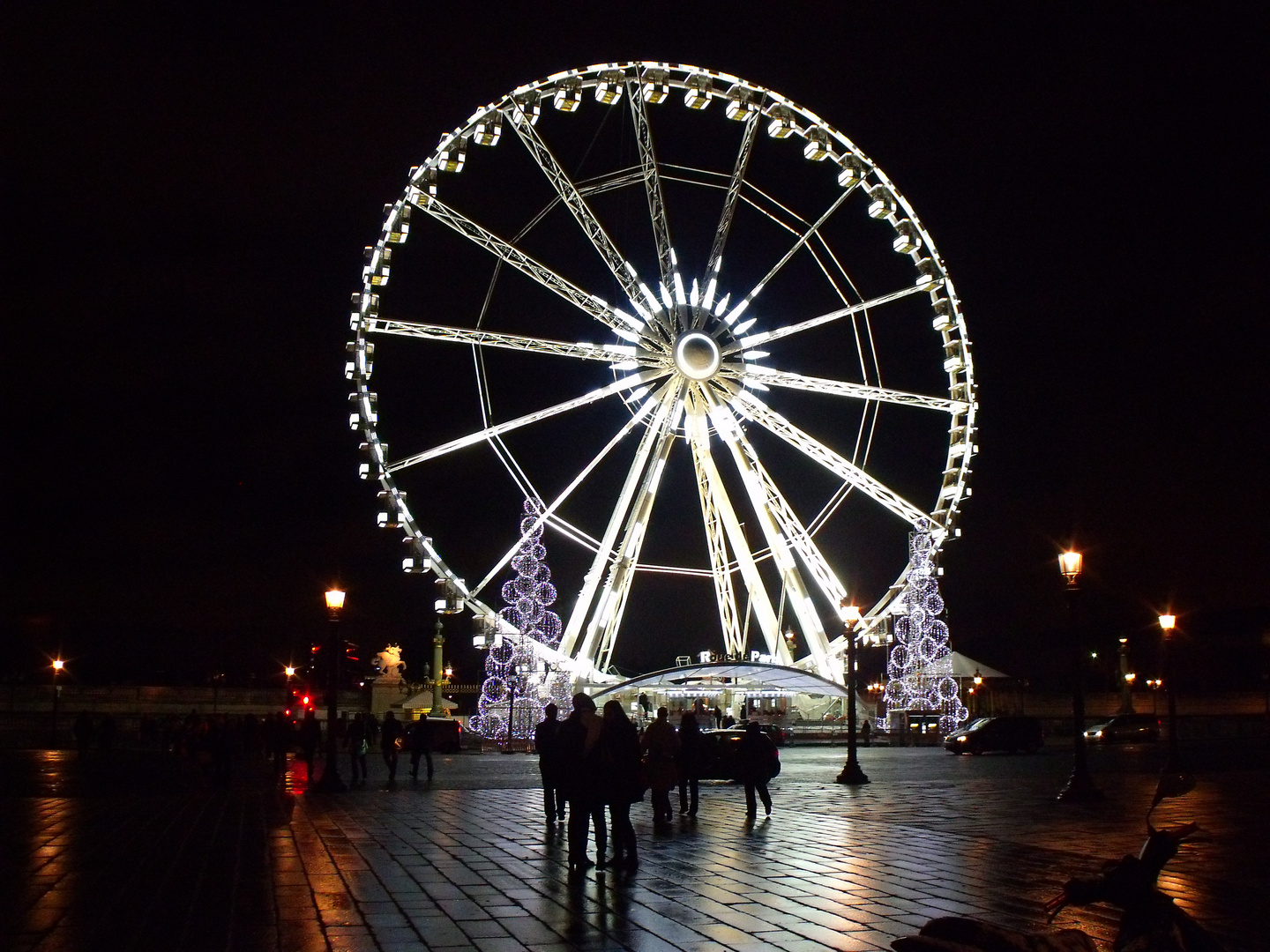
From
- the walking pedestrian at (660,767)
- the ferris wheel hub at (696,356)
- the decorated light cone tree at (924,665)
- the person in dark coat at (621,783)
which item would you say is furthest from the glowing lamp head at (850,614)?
the person in dark coat at (621,783)

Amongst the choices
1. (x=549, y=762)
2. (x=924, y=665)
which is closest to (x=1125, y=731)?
(x=924, y=665)

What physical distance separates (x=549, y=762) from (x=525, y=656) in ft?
86.4

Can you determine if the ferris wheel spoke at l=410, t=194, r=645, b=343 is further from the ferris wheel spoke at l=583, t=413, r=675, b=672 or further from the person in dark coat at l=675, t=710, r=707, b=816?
the person in dark coat at l=675, t=710, r=707, b=816

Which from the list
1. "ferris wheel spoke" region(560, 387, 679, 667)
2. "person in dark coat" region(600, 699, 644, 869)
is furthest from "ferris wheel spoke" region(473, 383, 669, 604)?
"person in dark coat" region(600, 699, 644, 869)

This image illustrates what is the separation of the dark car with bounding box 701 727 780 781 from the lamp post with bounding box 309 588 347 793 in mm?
6541

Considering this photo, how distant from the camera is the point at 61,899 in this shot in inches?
349

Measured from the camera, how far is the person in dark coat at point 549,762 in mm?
12148

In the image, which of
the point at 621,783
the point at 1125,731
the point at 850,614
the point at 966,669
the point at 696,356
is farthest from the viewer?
the point at 966,669

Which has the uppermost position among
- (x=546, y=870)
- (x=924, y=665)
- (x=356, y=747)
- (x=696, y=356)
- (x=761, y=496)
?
(x=696, y=356)

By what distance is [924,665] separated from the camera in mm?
43594

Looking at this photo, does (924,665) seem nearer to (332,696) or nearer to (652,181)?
(652,181)

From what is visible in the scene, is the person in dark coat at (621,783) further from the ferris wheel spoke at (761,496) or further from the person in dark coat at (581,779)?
the ferris wheel spoke at (761,496)

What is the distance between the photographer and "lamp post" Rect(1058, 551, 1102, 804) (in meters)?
18.0

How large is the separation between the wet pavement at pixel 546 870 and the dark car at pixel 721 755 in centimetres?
396
